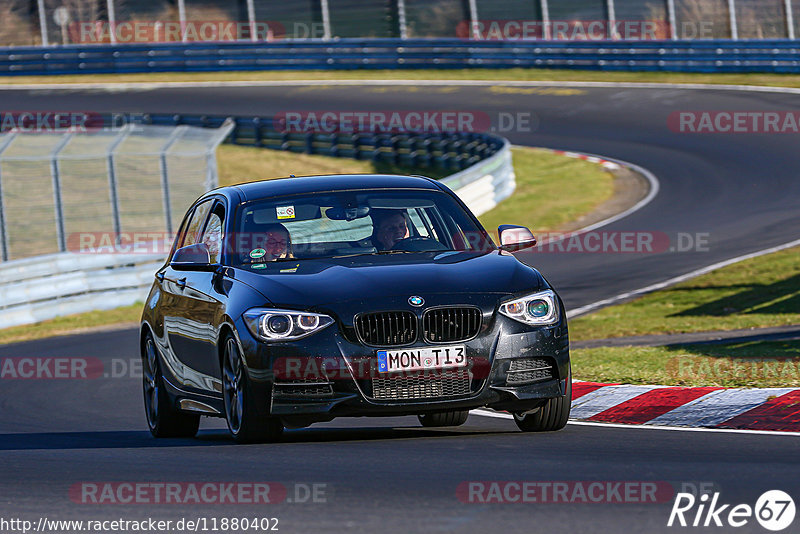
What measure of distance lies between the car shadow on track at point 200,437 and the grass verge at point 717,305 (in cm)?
616

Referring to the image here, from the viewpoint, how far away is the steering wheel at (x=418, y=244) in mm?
8406

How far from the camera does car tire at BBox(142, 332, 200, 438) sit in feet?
30.5

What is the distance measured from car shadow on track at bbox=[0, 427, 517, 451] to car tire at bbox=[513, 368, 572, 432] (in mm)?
162

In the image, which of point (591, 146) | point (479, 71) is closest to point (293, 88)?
point (479, 71)

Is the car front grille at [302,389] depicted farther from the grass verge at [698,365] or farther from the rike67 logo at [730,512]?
the grass verge at [698,365]

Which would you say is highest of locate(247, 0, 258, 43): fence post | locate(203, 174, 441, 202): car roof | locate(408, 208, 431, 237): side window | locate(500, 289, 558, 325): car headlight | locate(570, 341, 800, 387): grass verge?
locate(203, 174, 441, 202): car roof

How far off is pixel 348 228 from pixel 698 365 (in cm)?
330

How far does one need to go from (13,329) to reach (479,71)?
25.5 meters

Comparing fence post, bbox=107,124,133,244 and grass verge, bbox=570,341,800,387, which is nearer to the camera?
grass verge, bbox=570,341,800,387

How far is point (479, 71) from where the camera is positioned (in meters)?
42.8
